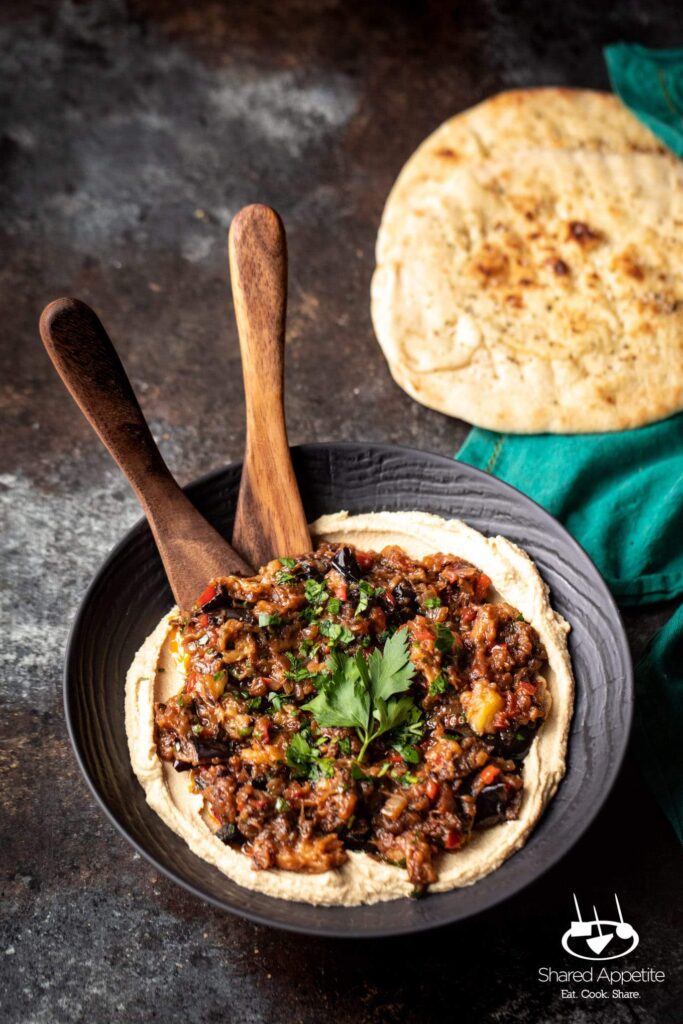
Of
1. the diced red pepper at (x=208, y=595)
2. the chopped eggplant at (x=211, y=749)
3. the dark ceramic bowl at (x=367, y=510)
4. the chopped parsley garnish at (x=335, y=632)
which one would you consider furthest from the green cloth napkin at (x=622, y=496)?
the chopped eggplant at (x=211, y=749)

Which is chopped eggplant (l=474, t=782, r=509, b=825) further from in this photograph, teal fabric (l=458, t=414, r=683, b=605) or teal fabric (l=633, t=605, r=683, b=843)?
teal fabric (l=458, t=414, r=683, b=605)

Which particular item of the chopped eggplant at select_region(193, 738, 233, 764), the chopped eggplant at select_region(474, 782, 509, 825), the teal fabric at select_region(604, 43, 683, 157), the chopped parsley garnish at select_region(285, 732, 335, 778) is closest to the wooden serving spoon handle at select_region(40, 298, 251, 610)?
the chopped eggplant at select_region(193, 738, 233, 764)

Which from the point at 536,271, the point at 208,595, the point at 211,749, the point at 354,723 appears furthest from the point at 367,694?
the point at 536,271

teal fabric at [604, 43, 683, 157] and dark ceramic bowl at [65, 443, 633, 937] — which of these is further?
teal fabric at [604, 43, 683, 157]

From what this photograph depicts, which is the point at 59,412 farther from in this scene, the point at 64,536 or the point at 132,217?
the point at 132,217

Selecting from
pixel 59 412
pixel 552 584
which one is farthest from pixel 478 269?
pixel 59 412

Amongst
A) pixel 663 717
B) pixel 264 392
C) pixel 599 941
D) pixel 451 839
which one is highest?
pixel 264 392

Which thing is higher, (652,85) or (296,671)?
(652,85)

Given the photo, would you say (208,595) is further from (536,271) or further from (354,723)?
(536,271)
